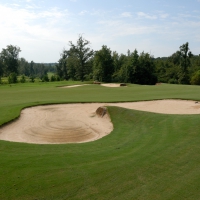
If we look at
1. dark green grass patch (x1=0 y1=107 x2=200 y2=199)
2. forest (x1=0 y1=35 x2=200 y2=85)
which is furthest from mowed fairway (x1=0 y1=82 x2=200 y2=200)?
forest (x1=0 y1=35 x2=200 y2=85)

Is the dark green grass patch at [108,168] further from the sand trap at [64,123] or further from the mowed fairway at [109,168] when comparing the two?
the sand trap at [64,123]

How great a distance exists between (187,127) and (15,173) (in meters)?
7.59

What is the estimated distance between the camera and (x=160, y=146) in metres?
8.68

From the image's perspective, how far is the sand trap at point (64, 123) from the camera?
36.6 feet

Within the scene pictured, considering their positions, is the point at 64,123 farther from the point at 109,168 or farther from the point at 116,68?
the point at 116,68

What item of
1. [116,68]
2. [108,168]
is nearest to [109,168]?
[108,168]

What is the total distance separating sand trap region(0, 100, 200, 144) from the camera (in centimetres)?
1114

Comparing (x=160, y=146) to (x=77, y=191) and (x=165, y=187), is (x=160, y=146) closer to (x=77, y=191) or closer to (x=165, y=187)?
(x=165, y=187)

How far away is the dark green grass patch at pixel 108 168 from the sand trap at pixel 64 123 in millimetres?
1779

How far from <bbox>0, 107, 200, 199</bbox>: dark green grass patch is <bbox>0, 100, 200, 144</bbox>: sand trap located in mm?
1779

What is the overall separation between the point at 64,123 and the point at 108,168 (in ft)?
23.6

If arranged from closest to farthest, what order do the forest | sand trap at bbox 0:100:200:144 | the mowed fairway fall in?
1. the mowed fairway
2. sand trap at bbox 0:100:200:144
3. the forest

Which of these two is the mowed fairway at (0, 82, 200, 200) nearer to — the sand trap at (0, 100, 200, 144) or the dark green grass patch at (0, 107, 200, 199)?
the dark green grass patch at (0, 107, 200, 199)

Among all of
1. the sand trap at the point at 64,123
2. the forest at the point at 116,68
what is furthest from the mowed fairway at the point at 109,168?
the forest at the point at 116,68
